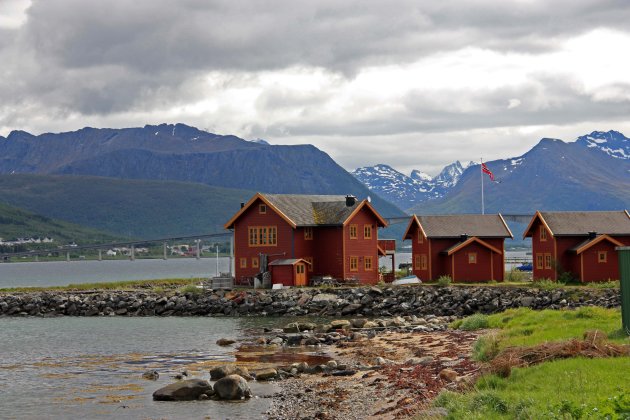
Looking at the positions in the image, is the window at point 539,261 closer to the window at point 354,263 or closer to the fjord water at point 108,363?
the window at point 354,263

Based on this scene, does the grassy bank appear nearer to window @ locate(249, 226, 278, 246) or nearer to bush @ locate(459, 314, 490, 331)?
bush @ locate(459, 314, 490, 331)

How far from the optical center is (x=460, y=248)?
65000mm

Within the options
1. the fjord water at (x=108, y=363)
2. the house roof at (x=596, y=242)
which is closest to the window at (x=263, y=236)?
the fjord water at (x=108, y=363)

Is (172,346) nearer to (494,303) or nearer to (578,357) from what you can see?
(494,303)

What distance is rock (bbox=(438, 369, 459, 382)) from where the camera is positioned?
24.3 metres

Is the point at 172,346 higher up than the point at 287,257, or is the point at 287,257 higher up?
the point at 287,257

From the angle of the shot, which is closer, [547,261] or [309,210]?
[547,261]

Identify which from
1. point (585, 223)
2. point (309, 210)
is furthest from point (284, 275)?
point (585, 223)

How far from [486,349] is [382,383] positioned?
3.26m

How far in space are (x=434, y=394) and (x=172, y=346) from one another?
22.9 meters

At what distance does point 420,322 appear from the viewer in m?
46.7

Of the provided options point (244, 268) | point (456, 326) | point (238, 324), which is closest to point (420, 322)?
point (456, 326)

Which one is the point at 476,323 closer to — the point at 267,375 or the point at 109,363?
the point at 267,375

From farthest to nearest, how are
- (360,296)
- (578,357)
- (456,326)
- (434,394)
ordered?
(360,296), (456,326), (434,394), (578,357)
